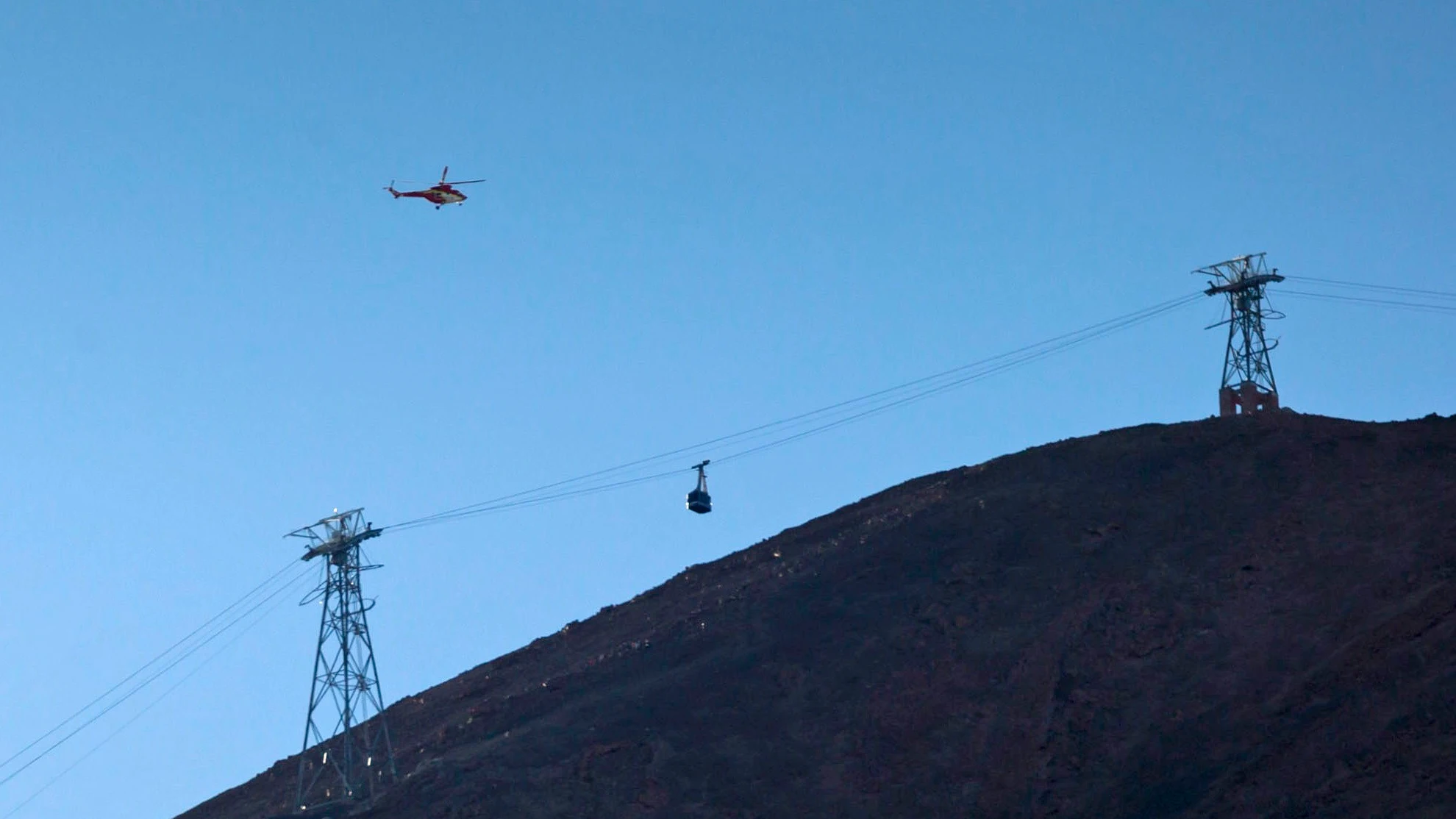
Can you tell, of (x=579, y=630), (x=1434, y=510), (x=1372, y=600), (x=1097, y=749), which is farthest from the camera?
(x=579, y=630)

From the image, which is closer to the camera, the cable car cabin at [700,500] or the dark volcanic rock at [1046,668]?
the dark volcanic rock at [1046,668]

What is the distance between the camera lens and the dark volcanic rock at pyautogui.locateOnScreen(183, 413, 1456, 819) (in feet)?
171

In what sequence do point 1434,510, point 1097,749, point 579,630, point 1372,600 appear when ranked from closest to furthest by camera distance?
point 1097,749 < point 1372,600 < point 1434,510 < point 579,630

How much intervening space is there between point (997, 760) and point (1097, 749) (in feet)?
9.36

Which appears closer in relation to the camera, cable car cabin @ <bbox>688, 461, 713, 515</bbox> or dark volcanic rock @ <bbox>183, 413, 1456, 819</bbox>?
dark volcanic rock @ <bbox>183, 413, 1456, 819</bbox>

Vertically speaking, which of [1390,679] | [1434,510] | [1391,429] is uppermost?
[1391,429]

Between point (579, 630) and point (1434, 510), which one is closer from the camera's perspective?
point (1434, 510)

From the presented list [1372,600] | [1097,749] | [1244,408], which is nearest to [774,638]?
[1097,749]

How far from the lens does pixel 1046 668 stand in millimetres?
59125

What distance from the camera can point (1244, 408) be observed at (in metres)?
78.1

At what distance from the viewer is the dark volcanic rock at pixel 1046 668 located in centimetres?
5216

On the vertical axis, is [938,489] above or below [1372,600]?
above

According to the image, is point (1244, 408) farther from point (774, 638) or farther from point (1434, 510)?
point (774, 638)

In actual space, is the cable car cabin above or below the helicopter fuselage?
below
